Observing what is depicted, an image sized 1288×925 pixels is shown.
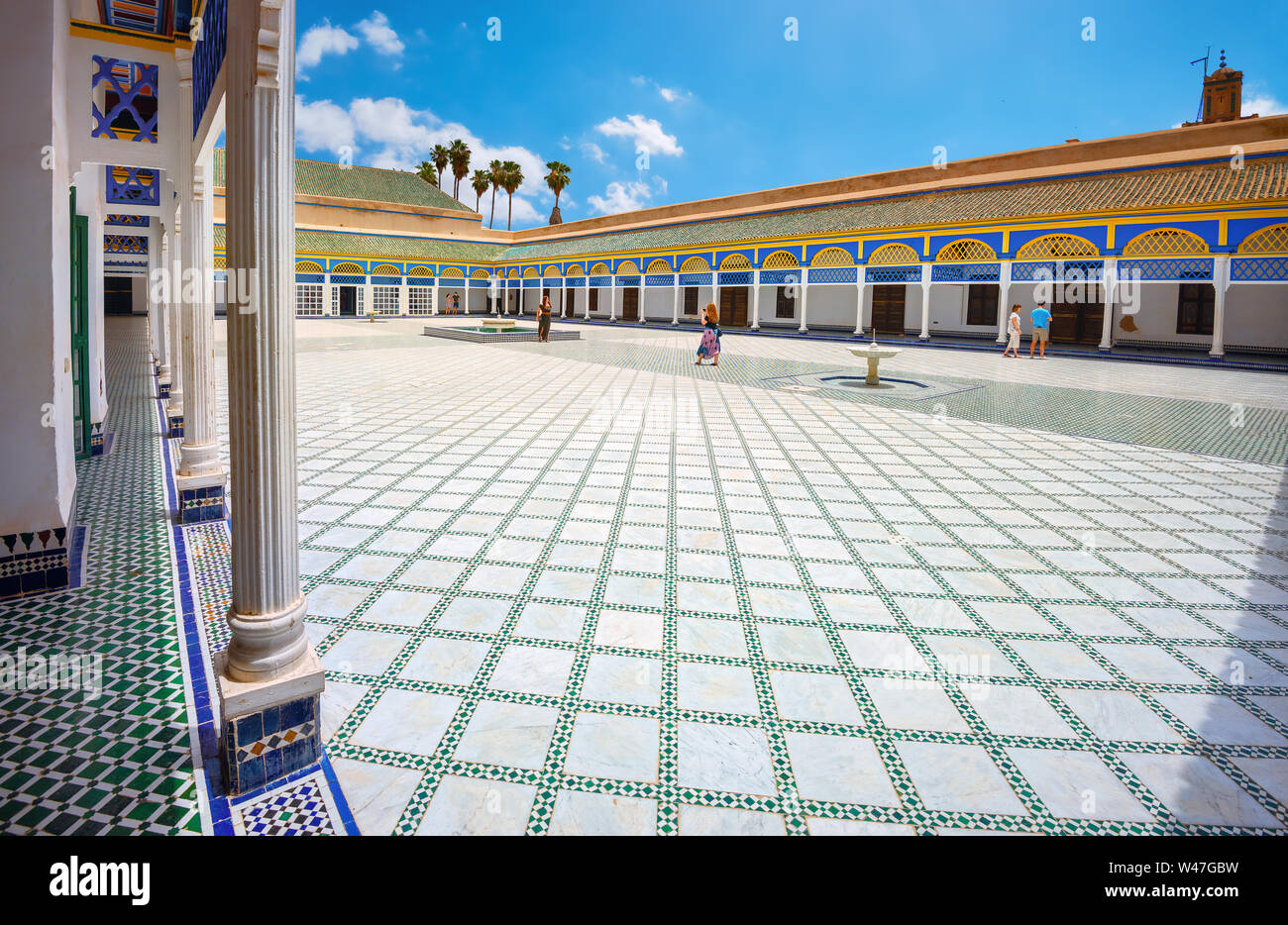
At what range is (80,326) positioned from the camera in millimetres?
4340

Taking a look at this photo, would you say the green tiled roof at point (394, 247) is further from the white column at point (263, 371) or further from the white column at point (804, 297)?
the white column at point (263, 371)

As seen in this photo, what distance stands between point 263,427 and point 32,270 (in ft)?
5.76

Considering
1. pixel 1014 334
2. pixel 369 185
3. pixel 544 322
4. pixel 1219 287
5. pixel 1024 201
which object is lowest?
pixel 1014 334

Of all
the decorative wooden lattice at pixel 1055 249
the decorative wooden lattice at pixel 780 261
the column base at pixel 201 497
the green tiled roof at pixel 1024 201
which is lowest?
the column base at pixel 201 497

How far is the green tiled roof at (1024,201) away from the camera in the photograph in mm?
12195

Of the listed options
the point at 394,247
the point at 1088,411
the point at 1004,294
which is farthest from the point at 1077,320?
the point at 394,247

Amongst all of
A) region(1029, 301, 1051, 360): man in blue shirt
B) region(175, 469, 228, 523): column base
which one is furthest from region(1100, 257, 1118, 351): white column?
region(175, 469, 228, 523): column base

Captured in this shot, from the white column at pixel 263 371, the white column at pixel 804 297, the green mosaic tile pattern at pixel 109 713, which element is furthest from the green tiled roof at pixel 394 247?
the white column at pixel 263 371

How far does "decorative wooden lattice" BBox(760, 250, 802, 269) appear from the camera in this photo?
1862 centimetres

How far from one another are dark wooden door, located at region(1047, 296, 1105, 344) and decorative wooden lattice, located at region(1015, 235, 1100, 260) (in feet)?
5.31

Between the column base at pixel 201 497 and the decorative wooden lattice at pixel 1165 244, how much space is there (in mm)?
14304

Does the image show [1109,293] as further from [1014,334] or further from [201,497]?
[201,497]

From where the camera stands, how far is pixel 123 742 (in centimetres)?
181
